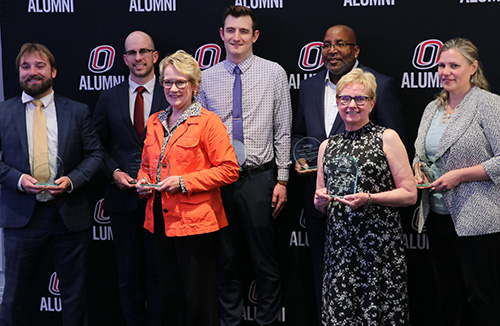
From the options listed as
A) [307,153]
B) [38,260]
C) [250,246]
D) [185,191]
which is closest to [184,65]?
[185,191]

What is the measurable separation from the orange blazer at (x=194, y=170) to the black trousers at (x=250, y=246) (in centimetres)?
58

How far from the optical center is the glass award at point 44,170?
152 inches

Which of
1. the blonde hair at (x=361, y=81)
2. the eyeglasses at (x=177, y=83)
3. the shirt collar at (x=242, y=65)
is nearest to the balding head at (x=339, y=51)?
the shirt collar at (x=242, y=65)

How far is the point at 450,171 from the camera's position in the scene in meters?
3.62

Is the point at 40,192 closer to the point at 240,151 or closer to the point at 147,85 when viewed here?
the point at 147,85

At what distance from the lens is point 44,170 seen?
387 cm

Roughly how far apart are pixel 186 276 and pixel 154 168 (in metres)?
0.68

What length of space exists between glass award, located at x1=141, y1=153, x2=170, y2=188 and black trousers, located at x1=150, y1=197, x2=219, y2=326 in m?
0.12

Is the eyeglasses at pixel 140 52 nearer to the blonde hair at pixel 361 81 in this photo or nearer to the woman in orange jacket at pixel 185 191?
the woman in orange jacket at pixel 185 191

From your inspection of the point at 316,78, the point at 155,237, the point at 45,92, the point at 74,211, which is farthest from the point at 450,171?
the point at 45,92

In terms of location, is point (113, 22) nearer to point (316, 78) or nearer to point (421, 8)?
point (316, 78)

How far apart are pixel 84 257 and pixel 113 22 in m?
2.01

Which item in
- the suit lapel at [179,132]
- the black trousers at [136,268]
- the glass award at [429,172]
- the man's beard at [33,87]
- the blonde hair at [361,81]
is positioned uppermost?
the man's beard at [33,87]

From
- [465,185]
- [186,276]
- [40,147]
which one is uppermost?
[40,147]
